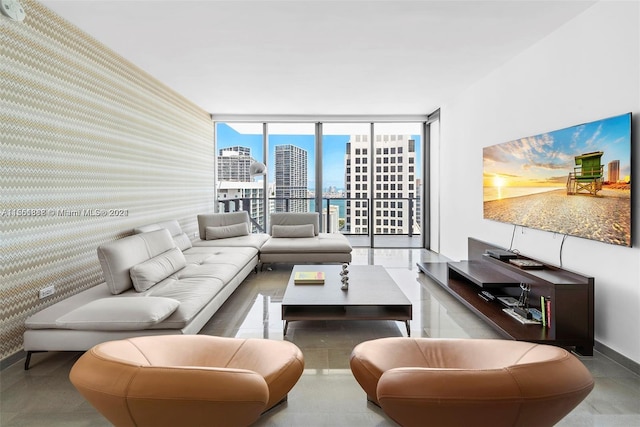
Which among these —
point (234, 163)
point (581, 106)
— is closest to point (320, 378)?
point (581, 106)

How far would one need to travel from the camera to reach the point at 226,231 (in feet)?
19.9

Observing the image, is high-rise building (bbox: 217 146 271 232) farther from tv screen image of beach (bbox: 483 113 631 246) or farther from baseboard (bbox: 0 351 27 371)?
baseboard (bbox: 0 351 27 371)

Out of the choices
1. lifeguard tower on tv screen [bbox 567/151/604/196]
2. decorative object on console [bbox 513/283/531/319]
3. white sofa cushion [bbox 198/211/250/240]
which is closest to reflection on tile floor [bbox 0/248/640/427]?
decorative object on console [bbox 513/283/531/319]

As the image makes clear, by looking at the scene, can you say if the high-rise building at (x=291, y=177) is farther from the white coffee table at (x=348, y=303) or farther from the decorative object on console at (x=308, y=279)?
the white coffee table at (x=348, y=303)

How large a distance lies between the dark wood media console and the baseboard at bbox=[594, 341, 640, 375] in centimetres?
9

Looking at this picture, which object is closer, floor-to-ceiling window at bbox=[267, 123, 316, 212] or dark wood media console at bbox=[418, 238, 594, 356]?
dark wood media console at bbox=[418, 238, 594, 356]

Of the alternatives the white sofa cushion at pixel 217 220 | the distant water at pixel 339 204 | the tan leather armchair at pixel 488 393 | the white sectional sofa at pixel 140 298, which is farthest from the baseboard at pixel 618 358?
the distant water at pixel 339 204

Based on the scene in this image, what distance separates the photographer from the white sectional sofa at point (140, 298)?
8.15 ft

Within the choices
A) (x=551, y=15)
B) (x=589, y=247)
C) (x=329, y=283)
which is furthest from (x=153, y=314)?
(x=551, y=15)

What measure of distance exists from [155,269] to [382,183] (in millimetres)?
5317

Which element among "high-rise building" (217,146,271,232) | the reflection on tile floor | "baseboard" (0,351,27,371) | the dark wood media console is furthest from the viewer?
"high-rise building" (217,146,271,232)

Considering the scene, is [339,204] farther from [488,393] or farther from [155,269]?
[488,393]

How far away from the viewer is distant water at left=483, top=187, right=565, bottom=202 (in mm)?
3418

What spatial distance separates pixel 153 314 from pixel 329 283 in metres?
1.72
